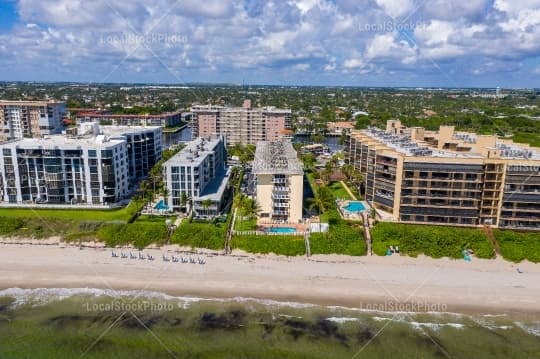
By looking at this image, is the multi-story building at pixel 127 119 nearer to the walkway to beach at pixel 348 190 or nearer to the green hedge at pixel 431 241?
the walkway to beach at pixel 348 190

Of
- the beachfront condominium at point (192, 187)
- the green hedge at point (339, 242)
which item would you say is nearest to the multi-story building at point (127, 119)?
the beachfront condominium at point (192, 187)

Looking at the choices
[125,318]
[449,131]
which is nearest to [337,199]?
[449,131]

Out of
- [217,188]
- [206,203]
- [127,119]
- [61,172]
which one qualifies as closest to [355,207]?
[217,188]

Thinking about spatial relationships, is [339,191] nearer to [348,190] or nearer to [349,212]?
[348,190]

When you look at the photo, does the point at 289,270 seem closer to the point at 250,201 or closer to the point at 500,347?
the point at 250,201

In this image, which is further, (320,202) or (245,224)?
(320,202)
